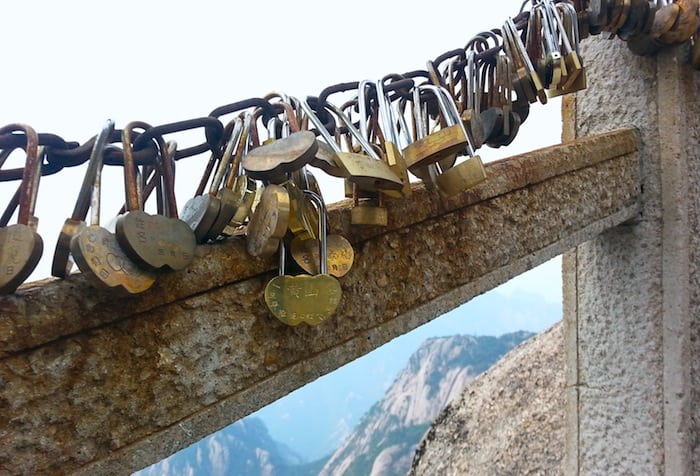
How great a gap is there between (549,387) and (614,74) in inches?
80.6

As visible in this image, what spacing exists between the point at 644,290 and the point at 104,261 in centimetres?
175

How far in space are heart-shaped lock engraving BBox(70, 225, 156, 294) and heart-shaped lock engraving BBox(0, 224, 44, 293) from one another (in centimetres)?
4

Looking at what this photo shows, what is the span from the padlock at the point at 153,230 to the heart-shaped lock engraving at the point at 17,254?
83 millimetres

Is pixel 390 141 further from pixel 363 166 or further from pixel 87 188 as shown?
pixel 87 188

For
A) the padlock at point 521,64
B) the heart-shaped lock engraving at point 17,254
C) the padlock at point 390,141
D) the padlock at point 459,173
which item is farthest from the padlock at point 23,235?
the padlock at point 521,64

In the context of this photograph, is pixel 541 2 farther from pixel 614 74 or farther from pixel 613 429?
pixel 613 429

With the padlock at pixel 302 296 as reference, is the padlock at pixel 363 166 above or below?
above

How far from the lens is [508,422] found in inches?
120

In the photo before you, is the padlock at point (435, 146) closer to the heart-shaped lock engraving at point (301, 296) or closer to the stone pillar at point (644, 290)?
the heart-shaped lock engraving at point (301, 296)

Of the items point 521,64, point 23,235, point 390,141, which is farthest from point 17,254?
point 521,64

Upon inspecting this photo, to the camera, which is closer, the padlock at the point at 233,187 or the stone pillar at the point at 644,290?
the padlock at the point at 233,187

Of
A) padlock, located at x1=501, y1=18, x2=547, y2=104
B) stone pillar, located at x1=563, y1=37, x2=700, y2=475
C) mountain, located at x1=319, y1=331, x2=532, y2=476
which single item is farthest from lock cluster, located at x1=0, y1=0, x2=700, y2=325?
mountain, located at x1=319, y1=331, x2=532, y2=476

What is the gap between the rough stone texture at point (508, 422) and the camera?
9.10 ft

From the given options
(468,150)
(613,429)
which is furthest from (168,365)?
(613,429)
